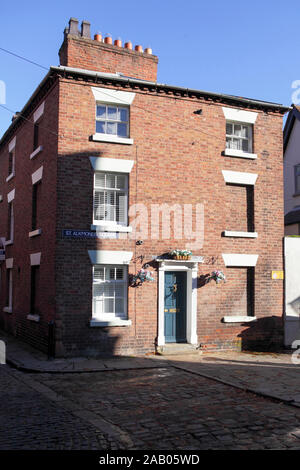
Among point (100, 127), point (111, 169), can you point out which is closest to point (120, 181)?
point (111, 169)

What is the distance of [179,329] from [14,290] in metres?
7.21

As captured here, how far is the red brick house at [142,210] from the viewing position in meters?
13.6

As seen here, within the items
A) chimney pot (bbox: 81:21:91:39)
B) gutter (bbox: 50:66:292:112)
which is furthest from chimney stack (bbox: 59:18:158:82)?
gutter (bbox: 50:66:292:112)

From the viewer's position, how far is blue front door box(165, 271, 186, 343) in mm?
14593

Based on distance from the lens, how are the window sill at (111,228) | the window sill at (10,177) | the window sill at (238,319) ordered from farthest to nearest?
the window sill at (10,177), the window sill at (238,319), the window sill at (111,228)

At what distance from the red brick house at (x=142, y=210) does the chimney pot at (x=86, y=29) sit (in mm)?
45

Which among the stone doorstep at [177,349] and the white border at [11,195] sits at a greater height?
the white border at [11,195]

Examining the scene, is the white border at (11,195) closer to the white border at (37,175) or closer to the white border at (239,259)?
the white border at (37,175)

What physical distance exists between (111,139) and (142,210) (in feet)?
7.58

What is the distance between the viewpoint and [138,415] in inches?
308

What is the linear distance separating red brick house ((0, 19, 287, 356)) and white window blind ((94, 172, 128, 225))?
33 mm

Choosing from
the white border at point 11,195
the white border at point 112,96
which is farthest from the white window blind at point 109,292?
the white border at point 11,195

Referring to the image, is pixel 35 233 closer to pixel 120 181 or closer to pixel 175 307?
pixel 120 181

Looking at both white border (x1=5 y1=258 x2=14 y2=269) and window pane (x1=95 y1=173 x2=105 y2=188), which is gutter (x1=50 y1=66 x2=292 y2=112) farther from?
white border (x1=5 y1=258 x2=14 y2=269)
